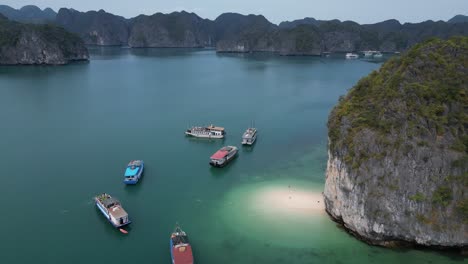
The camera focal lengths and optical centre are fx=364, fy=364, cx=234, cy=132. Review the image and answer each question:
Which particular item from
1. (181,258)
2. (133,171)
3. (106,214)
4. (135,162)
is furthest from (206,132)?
(181,258)

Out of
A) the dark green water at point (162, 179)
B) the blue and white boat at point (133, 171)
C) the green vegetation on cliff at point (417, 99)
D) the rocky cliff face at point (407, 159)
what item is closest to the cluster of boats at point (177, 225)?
the blue and white boat at point (133, 171)

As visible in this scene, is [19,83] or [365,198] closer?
[365,198]

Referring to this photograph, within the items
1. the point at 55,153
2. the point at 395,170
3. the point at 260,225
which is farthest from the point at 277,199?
the point at 55,153

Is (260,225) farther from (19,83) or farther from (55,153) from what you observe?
(19,83)

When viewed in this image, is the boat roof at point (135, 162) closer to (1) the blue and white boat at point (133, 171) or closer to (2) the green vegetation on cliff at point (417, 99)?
(1) the blue and white boat at point (133, 171)

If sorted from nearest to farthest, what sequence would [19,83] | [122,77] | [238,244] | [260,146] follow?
[238,244] < [260,146] < [19,83] < [122,77]

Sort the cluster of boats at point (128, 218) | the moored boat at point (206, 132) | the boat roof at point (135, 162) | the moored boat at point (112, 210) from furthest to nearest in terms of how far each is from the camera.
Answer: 1. the moored boat at point (206, 132)
2. the boat roof at point (135, 162)
3. the moored boat at point (112, 210)
4. the cluster of boats at point (128, 218)
